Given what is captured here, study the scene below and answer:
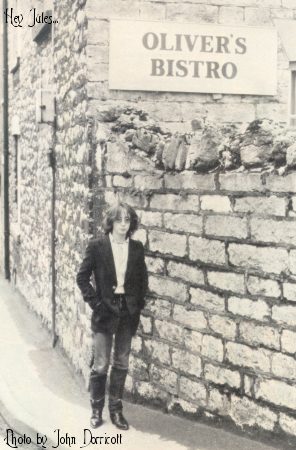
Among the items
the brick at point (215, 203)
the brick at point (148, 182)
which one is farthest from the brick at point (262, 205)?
the brick at point (148, 182)

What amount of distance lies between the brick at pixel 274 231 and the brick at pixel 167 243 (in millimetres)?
881

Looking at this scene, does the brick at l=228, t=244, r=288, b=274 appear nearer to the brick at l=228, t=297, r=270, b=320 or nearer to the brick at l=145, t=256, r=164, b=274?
the brick at l=228, t=297, r=270, b=320

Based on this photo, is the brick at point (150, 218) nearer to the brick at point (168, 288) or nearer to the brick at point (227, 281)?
the brick at point (168, 288)

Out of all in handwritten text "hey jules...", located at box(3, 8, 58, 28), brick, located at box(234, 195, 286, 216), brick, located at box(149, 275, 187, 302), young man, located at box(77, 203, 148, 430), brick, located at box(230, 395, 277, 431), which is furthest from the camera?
handwritten text "hey jules...", located at box(3, 8, 58, 28)

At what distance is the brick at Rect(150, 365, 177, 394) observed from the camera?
6.21 metres

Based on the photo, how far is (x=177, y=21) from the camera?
7820mm

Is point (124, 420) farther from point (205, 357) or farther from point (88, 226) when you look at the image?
point (88, 226)

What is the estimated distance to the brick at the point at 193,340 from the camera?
5.91m

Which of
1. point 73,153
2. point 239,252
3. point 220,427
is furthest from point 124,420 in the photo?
point 73,153

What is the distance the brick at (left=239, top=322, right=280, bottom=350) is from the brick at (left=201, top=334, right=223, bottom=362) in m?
0.27

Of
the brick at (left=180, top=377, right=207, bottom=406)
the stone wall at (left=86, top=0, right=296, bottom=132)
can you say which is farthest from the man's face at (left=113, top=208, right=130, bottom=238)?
the stone wall at (left=86, top=0, right=296, bottom=132)

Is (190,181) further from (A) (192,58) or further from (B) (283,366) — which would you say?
(A) (192,58)

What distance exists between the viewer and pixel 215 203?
5707 mm

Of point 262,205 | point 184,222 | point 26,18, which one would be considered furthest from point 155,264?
point 26,18
